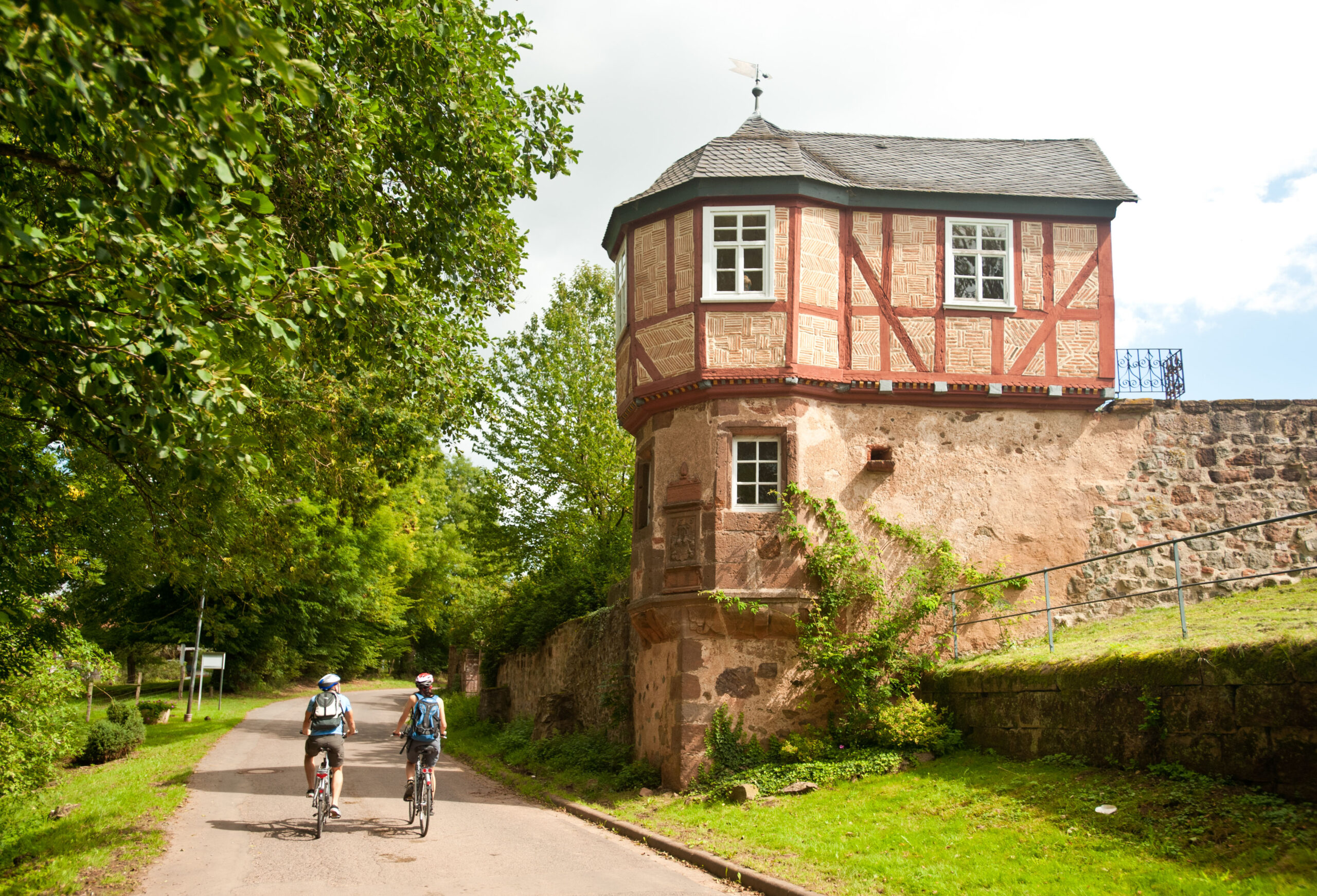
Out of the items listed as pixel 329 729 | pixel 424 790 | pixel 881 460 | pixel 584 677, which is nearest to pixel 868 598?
pixel 881 460

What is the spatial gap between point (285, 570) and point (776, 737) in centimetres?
1340

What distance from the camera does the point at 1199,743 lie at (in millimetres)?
9039

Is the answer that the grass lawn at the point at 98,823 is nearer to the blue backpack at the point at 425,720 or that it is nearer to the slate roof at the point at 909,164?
the blue backpack at the point at 425,720

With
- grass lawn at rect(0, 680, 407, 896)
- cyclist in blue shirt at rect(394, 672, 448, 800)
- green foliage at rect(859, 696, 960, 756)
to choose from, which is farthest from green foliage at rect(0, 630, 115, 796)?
green foliage at rect(859, 696, 960, 756)

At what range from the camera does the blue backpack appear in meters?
11.5

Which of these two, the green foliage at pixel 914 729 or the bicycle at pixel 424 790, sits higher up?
the green foliage at pixel 914 729

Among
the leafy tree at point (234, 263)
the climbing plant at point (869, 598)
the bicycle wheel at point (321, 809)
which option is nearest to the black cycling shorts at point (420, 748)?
the bicycle wheel at point (321, 809)

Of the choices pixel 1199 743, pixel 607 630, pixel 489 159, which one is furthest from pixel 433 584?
pixel 1199 743

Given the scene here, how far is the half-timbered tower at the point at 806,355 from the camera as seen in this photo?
14.8m

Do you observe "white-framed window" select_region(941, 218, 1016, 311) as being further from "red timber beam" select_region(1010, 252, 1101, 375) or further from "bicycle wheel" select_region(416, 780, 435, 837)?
"bicycle wheel" select_region(416, 780, 435, 837)

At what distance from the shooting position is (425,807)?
11.0 m

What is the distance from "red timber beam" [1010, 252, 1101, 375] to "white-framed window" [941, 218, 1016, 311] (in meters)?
0.57

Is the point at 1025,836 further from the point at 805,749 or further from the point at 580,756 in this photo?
the point at 580,756

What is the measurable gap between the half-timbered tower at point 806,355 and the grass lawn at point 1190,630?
2.04m
